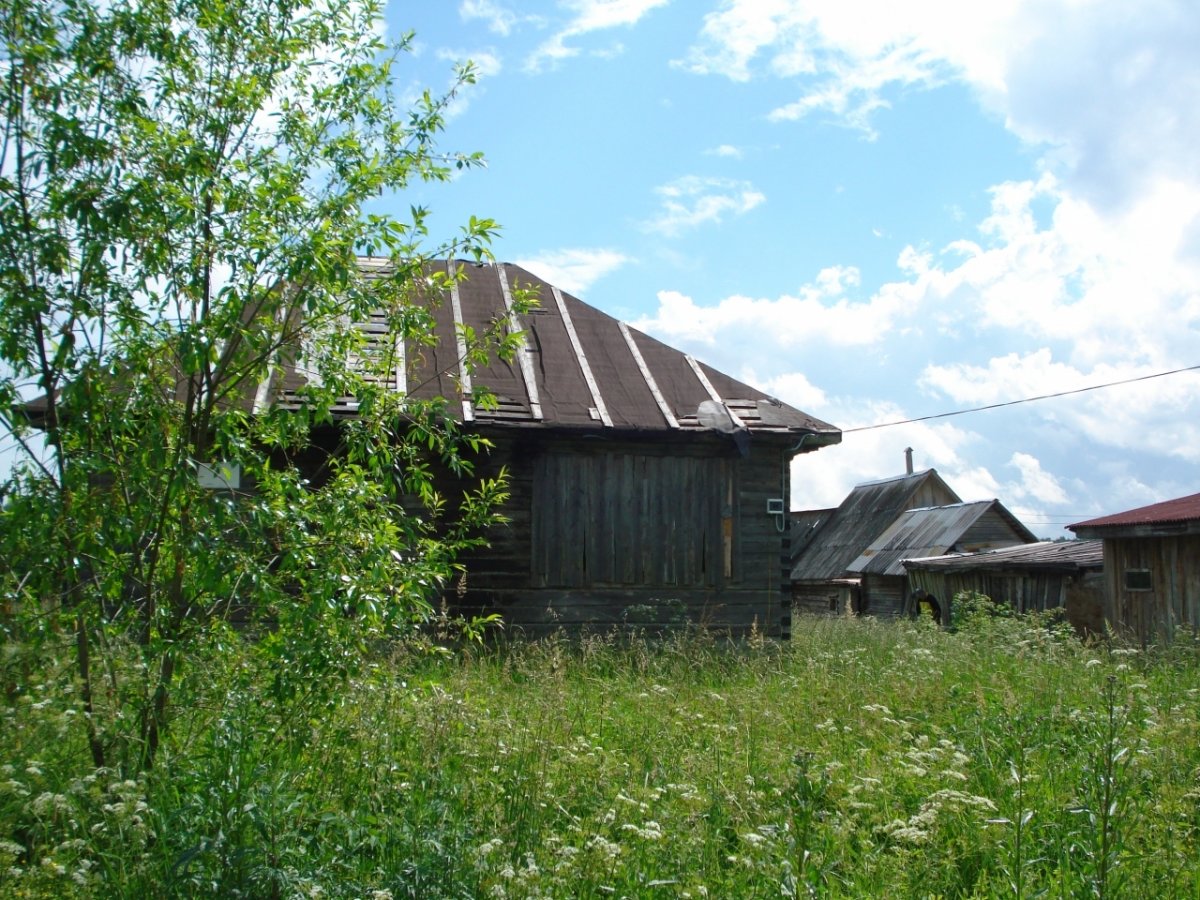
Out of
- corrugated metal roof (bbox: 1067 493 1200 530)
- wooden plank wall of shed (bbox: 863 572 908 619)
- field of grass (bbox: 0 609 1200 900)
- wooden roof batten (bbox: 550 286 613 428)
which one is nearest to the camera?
field of grass (bbox: 0 609 1200 900)

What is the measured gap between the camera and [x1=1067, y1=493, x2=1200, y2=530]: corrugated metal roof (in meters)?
14.3

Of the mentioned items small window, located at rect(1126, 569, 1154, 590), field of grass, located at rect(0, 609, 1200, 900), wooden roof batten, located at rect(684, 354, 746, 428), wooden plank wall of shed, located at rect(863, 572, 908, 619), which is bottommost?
wooden plank wall of shed, located at rect(863, 572, 908, 619)

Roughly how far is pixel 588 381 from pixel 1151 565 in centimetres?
1021

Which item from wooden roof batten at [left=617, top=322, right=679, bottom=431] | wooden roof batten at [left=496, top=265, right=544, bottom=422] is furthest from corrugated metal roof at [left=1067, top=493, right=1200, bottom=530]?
wooden roof batten at [left=496, top=265, right=544, bottom=422]

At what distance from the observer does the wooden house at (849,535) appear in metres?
32.7

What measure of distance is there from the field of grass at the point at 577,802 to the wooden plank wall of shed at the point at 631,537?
4.81 meters

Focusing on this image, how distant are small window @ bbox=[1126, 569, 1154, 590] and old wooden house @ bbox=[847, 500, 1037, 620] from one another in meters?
11.3

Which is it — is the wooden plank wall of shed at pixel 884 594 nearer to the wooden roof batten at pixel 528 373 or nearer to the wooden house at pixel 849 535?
the wooden house at pixel 849 535

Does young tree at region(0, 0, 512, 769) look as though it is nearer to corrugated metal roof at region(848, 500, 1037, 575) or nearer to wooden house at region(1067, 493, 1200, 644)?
wooden house at region(1067, 493, 1200, 644)

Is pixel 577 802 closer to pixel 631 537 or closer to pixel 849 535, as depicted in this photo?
pixel 631 537

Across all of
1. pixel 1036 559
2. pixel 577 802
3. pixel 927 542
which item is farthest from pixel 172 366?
pixel 927 542

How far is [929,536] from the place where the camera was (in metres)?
29.7

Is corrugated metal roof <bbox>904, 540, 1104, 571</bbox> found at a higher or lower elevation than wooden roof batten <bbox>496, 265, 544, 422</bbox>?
lower

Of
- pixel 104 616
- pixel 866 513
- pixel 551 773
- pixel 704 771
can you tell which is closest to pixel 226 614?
pixel 104 616
